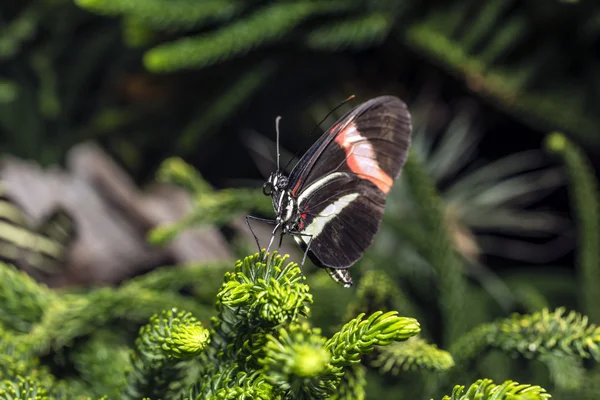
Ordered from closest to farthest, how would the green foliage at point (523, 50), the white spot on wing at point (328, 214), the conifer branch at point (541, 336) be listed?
1. the conifer branch at point (541, 336)
2. the white spot on wing at point (328, 214)
3. the green foliage at point (523, 50)

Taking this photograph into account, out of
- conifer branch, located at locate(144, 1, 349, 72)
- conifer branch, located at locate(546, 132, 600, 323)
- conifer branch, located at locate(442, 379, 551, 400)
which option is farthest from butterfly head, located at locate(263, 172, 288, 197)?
conifer branch, located at locate(546, 132, 600, 323)

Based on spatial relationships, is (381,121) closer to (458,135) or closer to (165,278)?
(165,278)

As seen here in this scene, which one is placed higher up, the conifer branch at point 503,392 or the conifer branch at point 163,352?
the conifer branch at point 163,352

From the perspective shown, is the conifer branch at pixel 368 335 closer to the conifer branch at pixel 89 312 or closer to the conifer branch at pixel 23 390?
the conifer branch at pixel 23 390

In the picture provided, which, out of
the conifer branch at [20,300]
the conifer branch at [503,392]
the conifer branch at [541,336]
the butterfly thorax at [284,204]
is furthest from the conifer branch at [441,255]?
the conifer branch at [20,300]

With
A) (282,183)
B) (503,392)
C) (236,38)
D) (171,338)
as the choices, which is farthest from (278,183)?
(236,38)

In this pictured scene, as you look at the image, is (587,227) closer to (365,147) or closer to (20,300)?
(365,147)

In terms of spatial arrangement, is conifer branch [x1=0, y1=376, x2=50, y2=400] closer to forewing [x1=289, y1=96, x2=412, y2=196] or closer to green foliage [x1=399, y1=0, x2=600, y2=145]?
forewing [x1=289, y1=96, x2=412, y2=196]
